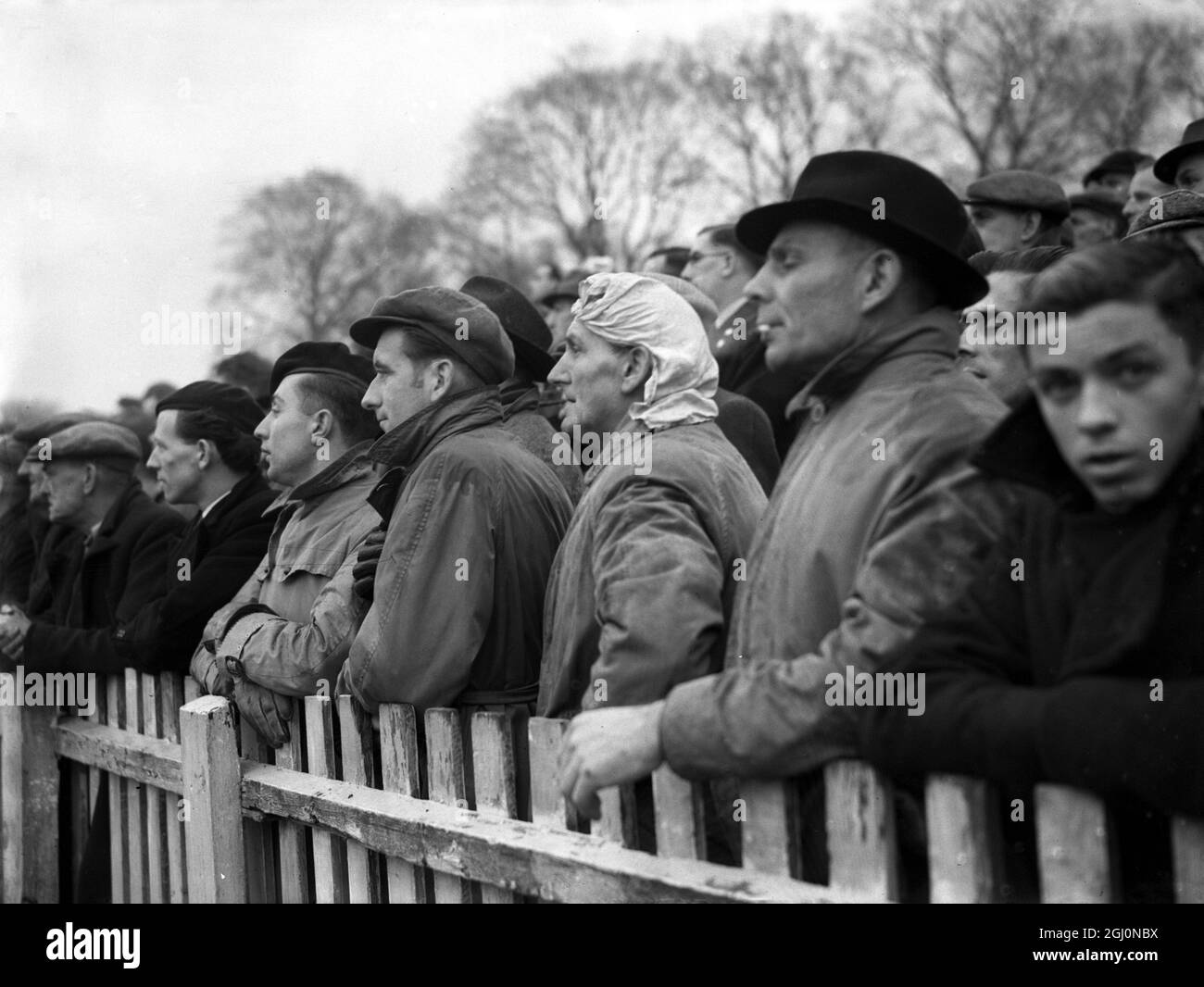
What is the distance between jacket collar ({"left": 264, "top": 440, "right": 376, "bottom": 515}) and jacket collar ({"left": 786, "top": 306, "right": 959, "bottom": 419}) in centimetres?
226

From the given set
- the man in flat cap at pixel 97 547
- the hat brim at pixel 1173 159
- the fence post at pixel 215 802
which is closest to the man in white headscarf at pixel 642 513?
the fence post at pixel 215 802

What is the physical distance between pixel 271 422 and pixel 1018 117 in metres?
16.2

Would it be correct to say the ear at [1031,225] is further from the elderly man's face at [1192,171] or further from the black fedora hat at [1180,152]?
the elderly man's face at [1192,171]

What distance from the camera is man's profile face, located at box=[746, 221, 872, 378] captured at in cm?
291

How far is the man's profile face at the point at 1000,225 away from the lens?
6078mm

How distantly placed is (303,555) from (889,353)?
2.48 meters

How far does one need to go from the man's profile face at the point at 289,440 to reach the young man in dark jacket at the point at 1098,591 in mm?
3220

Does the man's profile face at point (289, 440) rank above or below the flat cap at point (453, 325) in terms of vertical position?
below

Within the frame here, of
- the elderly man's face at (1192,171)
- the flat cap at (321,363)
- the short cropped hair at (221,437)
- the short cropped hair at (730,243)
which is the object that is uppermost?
the short cropped hair at (730,243)

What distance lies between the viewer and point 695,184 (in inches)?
772

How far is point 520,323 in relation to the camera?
542 centimetres

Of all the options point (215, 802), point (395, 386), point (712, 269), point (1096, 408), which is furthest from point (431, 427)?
point (712, 269)

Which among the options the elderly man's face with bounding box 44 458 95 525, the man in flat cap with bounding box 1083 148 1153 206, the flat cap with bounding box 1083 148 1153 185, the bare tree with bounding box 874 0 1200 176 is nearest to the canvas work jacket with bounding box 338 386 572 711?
the elderly man's face with bounding box 44 458 95 525

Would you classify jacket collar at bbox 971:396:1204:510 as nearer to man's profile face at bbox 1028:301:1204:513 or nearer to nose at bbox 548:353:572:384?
man's profile face at bbox 1028:301:1204:513
